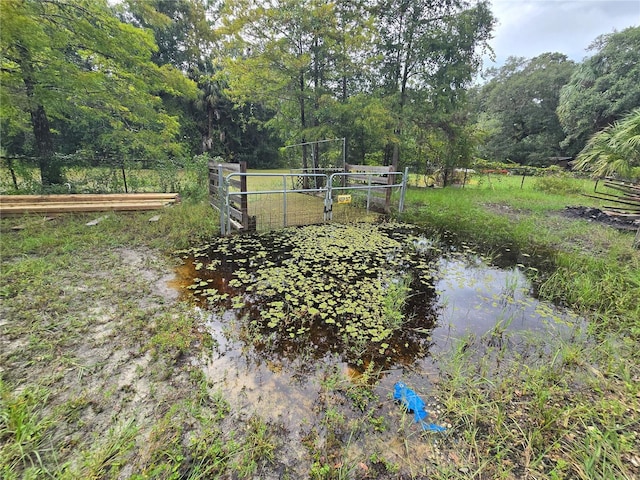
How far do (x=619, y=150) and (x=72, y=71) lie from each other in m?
12.4

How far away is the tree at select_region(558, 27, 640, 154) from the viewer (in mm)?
16000

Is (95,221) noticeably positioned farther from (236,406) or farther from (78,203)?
(236,406)

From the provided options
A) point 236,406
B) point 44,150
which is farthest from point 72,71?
point 236,406

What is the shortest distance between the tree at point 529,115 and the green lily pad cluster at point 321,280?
2252 cm

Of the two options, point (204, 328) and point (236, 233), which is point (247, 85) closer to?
point (236, 233)

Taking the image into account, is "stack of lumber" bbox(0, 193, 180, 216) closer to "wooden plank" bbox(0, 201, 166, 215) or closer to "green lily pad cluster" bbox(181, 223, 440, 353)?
"wooden plank" bbox(0, 201, 166, 215)

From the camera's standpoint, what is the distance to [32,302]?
98.9 inches

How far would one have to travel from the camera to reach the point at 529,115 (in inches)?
901

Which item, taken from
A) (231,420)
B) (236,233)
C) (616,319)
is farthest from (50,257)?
(616,319)

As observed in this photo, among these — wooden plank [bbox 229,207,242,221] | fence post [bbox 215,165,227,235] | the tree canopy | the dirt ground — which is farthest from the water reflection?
the tree canopy

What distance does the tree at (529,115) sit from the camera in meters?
22.1

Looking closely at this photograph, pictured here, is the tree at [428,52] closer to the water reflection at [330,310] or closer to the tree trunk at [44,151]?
the water reflection at [330,310]

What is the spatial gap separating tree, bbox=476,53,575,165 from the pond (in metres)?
22.7

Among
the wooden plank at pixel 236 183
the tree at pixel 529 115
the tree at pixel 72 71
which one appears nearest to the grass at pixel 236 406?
the wooden plank at pixel 236 183
